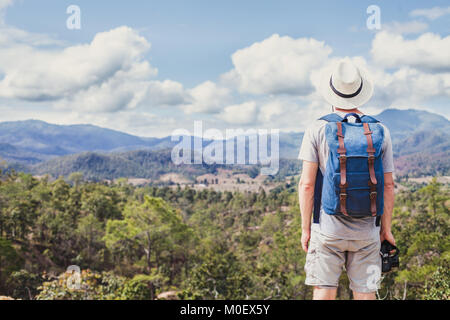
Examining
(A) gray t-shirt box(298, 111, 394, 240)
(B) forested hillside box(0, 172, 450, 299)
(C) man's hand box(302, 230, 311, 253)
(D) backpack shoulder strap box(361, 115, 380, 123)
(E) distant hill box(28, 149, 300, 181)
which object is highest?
(E) distant hill box(28, 149, 300, 181)

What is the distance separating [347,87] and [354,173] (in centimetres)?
56

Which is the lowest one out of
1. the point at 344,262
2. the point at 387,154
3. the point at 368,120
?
the point at 344,262

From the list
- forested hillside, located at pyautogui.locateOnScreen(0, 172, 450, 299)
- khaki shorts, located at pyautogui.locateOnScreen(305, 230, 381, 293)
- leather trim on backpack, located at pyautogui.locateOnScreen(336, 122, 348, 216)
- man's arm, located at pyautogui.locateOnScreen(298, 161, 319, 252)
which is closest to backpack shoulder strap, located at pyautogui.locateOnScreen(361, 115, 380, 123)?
leather trim on backpack, located at pyautogui.locateOnScreen(336, 122, 348, 216)

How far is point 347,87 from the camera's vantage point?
2.02m

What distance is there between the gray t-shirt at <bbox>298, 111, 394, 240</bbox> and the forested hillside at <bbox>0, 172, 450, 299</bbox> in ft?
28.7

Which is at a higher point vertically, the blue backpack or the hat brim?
the hat brim

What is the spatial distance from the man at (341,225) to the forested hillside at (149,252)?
859 centimetres

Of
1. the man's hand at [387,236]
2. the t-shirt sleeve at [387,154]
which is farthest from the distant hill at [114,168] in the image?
the t-shirt sleeve at [387,154]

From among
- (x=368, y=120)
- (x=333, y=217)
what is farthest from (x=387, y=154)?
(x=333, y=217)

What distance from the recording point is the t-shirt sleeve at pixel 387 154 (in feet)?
6.25

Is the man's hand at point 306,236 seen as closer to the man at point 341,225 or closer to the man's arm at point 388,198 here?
the man at point 341,225

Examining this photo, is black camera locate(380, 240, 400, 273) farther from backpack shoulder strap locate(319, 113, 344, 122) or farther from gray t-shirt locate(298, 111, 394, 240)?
backpack shoulder strap locate(319, 113, 344, 122)

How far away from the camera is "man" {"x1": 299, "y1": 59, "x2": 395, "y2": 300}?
1870mm

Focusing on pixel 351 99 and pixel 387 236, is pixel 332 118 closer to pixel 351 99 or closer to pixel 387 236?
pixel 351 99
